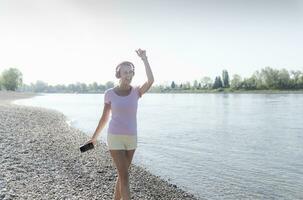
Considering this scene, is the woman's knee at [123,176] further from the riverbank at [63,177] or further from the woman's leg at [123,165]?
the riverbank at [63,177]

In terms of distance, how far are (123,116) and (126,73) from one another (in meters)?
0.75

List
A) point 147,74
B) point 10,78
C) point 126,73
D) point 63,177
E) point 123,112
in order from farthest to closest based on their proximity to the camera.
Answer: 1. point 10,78
2. point 63,177
3. point 147,74
4. point 126,73
5. point 123,112

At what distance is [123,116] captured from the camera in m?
6.80

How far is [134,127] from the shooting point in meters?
6.88

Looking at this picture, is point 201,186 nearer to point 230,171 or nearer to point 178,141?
point 230,171

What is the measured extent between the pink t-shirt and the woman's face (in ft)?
0.87

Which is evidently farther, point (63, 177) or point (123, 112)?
point (63, 177)

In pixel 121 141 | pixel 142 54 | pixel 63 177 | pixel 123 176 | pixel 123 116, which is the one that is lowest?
pixel 63 177

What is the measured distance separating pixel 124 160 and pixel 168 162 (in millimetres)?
13411

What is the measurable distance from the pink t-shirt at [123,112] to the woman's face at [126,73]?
265 millimetres

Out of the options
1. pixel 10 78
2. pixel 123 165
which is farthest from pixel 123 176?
pixel 10 78

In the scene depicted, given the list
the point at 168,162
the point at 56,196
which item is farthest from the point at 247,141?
the point at 56,196

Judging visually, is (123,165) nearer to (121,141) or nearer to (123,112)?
(121,141)

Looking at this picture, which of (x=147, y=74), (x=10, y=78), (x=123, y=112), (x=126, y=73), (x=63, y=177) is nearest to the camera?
(x=123, y=112)
